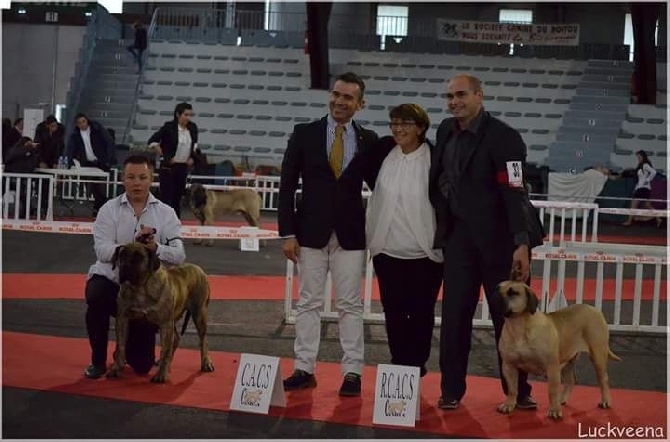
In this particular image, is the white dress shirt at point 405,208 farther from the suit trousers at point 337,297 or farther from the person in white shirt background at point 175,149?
the person in white shirt background at point 175,149

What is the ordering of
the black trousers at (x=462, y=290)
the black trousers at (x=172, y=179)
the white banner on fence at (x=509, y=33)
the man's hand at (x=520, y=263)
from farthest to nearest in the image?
the white banner on fence at (x=509, y=33) → the black trousers at (x=172, y=179) → the black trousers at (x=462, y=290) → the man's hand at (x=520, y=263)

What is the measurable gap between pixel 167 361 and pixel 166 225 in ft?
2.14

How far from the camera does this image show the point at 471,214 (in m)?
4.07

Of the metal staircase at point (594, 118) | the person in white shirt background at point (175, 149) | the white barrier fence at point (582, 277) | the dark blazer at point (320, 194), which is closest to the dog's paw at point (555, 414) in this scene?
the dark blazer at point (320, 194)

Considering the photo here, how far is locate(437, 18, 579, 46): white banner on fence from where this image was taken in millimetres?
21484

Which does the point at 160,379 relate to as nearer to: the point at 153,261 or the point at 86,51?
the point at 153,261

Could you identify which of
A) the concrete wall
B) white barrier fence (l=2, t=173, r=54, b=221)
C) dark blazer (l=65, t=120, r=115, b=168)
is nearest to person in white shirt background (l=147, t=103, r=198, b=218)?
white barrier fence (l=2, t=173, r=54, b=221)

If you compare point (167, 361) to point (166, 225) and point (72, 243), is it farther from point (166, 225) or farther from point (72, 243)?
point (72, 243)

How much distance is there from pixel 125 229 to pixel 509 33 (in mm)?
18352

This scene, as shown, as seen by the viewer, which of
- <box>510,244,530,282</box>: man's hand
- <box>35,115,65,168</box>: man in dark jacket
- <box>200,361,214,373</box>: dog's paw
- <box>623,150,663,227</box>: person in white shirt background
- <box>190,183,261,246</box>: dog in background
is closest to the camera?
<box>510,244,530,282</box>: man's hand

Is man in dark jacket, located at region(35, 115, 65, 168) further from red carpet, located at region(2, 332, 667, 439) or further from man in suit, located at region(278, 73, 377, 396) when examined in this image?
man in suit, located at region(278, 73, 377, 396)

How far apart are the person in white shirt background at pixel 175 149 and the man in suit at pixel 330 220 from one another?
18.5ft

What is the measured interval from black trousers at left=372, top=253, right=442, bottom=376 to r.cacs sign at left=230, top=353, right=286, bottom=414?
627 mm

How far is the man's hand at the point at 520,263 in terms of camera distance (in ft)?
13.0
